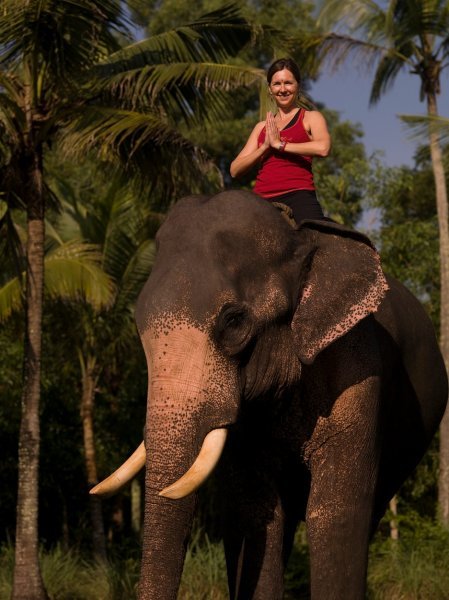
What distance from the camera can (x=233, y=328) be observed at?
455 cm

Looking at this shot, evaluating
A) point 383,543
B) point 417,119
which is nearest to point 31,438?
point 383,543

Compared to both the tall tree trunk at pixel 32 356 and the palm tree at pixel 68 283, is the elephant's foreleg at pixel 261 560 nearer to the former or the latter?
the tall tree trunk at pixel 32 356

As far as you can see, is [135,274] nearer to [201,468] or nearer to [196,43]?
[196,43]

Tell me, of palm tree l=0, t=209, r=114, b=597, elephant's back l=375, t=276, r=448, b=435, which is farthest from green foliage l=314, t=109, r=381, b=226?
elephant's back l=375, t=276, r=448, b=435

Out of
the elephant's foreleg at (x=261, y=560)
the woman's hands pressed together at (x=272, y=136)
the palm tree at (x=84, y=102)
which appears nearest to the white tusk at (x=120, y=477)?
the elephant's foreleg at (x=261, y=560)

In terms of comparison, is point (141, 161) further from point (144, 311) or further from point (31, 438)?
point (144, 311)

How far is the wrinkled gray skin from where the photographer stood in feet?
14.5

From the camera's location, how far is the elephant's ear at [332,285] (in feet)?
15.7

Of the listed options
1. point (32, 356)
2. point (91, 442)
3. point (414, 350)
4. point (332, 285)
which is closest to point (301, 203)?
point (332, 285)


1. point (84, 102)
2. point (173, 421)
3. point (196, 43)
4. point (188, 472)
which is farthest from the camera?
point (196, 43)

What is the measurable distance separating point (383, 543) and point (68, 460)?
8492 mm

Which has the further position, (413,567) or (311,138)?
(413,567)

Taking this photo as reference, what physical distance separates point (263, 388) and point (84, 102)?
8.67 meters

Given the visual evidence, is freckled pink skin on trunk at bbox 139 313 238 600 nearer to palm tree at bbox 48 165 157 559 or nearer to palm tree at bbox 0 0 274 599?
palm tree at bbox 0 0 274 599
